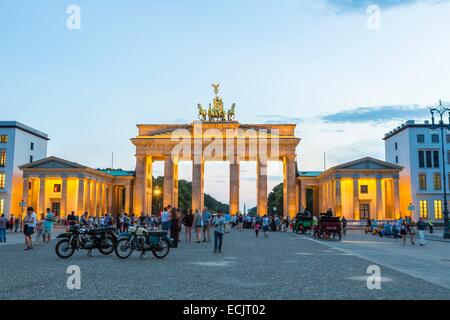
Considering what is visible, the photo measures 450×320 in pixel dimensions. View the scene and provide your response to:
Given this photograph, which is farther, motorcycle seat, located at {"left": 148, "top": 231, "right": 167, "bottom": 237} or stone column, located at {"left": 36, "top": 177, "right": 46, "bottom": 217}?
stone column, located at {"left": 36, "top": 177, "right": 46, "bottom": 217}

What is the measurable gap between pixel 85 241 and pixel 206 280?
25.3 feet

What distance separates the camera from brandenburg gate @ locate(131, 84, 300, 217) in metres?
66.0

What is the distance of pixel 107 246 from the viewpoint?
57.1 ft

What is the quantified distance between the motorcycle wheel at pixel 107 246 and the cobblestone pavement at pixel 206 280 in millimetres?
1879

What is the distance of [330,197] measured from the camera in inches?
2630

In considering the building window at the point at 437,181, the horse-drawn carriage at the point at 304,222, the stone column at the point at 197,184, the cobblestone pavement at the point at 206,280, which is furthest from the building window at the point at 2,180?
the building window at the point at 437,181

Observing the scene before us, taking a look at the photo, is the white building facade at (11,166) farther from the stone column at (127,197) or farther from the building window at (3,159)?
the stone column at (127,197)

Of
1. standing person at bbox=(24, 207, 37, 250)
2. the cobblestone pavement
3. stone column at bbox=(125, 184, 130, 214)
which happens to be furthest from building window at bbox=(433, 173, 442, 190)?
standing person at bbox=(24, 207, 37, 250)

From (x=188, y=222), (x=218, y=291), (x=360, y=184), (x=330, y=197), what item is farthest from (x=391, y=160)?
(x=218, y=291)

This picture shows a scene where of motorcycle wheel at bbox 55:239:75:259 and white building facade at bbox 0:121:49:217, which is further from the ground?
white building facade at bbox 0:121:49:217

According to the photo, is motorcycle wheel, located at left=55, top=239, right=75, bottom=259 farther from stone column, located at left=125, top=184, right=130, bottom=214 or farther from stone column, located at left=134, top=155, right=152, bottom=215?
stone column, located at left=125, top=184, right=130, bottom=214

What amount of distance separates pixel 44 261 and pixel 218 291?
8548mm

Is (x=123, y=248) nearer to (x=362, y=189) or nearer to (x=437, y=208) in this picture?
(x=362, y=189)
